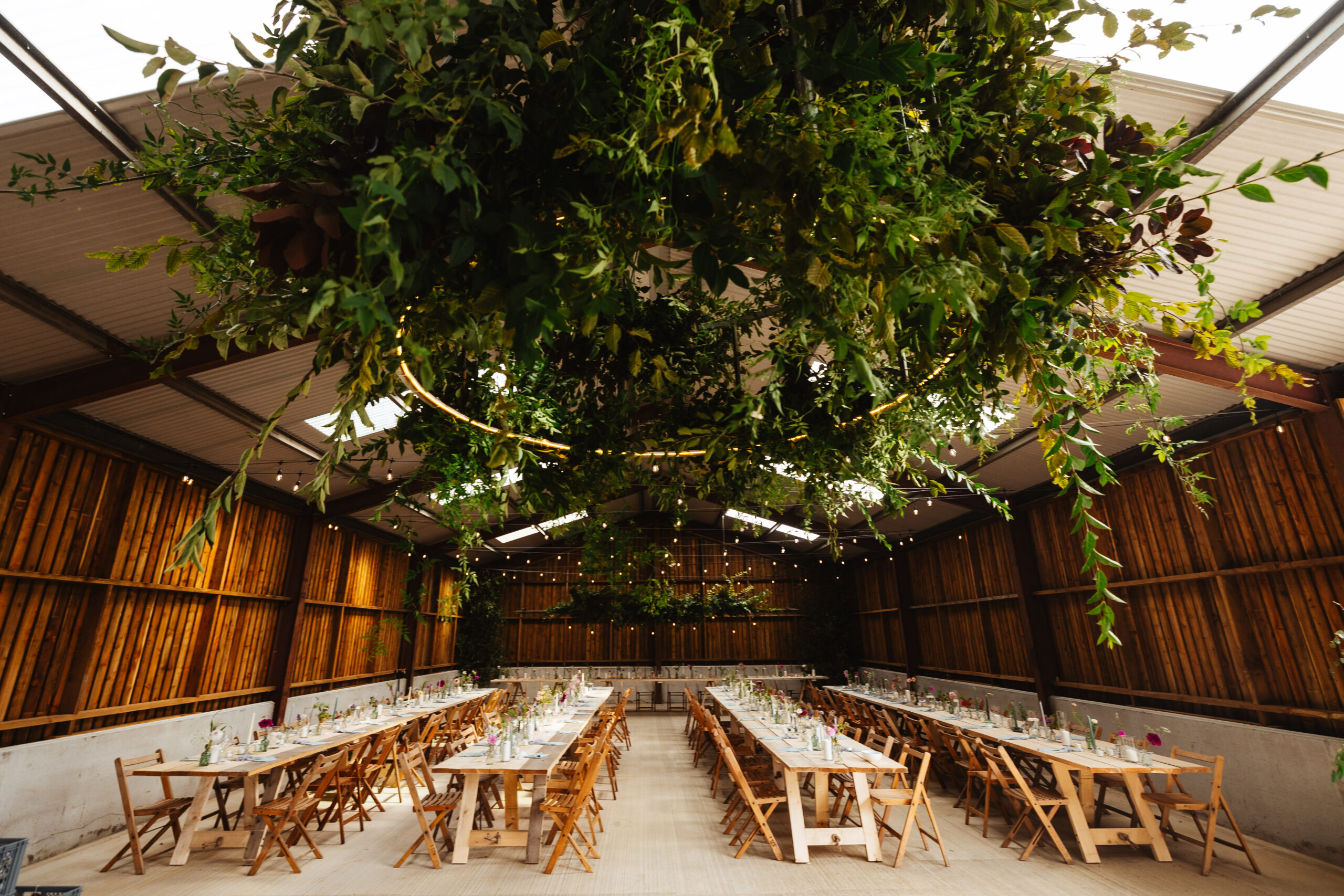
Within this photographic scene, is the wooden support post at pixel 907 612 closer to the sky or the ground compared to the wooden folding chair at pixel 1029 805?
closer to the sky

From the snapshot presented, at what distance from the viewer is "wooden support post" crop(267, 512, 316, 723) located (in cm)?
917

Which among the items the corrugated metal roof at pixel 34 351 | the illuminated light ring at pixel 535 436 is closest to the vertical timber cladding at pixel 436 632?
the corrugated metal roof at pixel 34 351

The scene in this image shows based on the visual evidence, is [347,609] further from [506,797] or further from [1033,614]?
[1033,614]

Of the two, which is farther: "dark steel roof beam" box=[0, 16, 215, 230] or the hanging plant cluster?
"dark steel roof beam" box=[0, 16, 215, 230]

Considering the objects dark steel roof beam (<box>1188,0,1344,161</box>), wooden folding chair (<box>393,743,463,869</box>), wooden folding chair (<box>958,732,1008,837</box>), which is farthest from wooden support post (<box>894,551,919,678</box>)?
dark steel roof beam (<box>1188,0,1344,161</box>)

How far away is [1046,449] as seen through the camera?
83 centimetres

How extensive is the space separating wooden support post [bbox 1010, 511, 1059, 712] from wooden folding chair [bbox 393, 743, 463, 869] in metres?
8.02

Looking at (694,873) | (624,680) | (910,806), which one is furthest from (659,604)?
(910,806)

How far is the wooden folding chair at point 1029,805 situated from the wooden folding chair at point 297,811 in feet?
20.6

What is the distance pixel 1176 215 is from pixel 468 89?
0.89 metres

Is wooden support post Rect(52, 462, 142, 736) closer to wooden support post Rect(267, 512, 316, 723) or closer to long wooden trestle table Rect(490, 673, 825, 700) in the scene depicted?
wooden support post Rect(267, 512, 316, 723)

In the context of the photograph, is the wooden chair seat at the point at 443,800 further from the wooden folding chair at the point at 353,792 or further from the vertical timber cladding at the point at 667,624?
the vertical timber cladding at the point at 667,624

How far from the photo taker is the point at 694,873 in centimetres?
536

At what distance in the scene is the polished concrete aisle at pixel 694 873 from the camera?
498 cm
